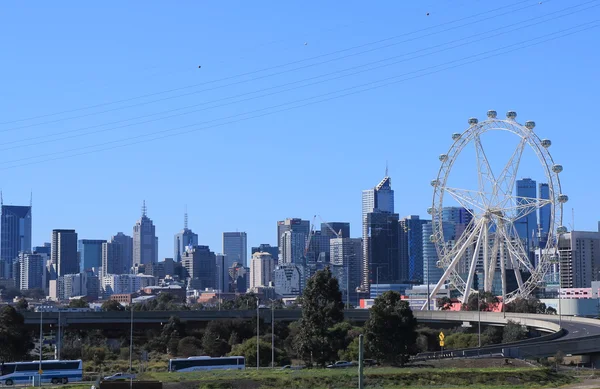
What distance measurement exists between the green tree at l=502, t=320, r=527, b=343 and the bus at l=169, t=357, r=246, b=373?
43.6 metres

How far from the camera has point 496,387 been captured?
2857 inches

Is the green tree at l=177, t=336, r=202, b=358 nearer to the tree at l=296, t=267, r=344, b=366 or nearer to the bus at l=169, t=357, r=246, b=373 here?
the bus at l=169, t=357, r=246, b=373

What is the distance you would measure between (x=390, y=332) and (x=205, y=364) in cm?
1721

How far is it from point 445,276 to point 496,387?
105446mm

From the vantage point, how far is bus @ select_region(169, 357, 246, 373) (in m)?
98.4

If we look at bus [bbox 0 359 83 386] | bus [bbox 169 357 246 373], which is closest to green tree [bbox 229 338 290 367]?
bus [bbox 169 357 246 373]

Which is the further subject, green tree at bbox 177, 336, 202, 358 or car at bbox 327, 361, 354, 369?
green tree at bbox 177, 336, 202, 358

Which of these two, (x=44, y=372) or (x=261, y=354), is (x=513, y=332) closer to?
(x=261, y=354)

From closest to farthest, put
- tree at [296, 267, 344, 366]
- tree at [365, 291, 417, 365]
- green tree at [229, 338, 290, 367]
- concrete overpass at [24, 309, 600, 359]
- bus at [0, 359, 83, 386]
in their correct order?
bus at [0, 359, 83, 386] → tree at [365, 291, 417, 365] → tree at [296, 267, 344, 366] → green tree at [229, 338, 290, 367] → concrete overpass at [24, 309, 600, 359]

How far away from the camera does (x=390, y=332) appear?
94125 millimetres

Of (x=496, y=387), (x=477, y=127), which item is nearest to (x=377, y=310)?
(x=496, y=387)

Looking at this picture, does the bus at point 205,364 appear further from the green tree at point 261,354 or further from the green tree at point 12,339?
the green tree at point 12,339

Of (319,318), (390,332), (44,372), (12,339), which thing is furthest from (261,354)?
(44,372)

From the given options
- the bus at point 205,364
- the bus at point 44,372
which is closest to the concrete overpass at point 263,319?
the bus at point 205,364
